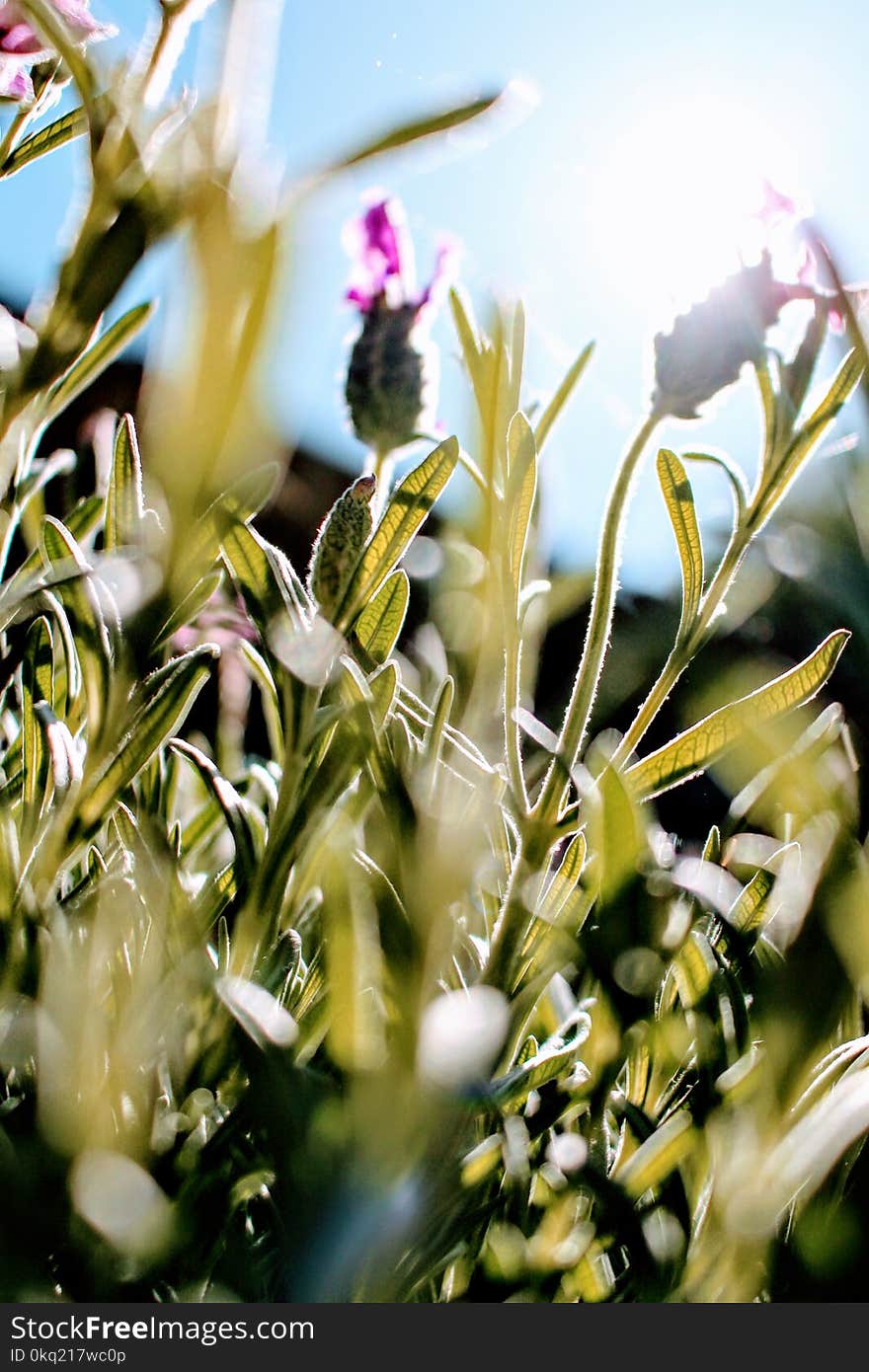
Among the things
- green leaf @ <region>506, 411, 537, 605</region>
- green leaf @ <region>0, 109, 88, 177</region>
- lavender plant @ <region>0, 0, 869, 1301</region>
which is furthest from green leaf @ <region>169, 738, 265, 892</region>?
green leaf @ <region>0, 109, 88, 177</region>

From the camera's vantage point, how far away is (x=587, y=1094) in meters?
0.26

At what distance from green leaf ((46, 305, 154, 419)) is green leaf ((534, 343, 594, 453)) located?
0.52 ft

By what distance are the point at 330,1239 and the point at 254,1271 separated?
0.12 feet

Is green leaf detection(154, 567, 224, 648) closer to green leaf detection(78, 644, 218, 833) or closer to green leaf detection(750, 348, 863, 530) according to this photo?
green leaf detection(78, 644, 218, 833)

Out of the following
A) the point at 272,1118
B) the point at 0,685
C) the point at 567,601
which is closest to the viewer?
the point at 272,1118

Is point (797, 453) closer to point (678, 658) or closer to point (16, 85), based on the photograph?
point (678, 658)

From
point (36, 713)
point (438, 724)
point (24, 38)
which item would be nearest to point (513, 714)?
point (438, 724)

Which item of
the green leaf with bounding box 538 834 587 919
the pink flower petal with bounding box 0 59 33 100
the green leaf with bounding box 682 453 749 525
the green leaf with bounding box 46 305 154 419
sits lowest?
the green leaf with bounding box 538 834 587 919

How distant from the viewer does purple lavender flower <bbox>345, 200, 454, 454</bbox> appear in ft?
1.32

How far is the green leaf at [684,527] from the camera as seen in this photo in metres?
0.31

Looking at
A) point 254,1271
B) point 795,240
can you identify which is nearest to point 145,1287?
point 254,1271

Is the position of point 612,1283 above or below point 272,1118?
below

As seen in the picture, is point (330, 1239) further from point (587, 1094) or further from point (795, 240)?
point (795, 240)

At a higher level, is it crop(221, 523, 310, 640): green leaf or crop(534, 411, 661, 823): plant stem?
crop(221, 523, 310, 640): green leaf
